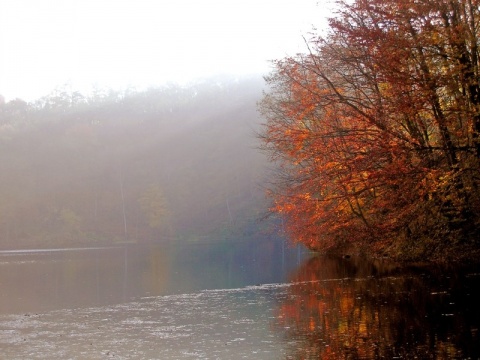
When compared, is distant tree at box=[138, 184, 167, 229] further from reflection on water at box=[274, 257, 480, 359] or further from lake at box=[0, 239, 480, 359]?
reflection on water at box=[274, 257, 480, 359]

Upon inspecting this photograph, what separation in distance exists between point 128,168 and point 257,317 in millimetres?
111735

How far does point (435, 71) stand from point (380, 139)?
9.62 feet

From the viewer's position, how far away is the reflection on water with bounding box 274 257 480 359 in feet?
34.7

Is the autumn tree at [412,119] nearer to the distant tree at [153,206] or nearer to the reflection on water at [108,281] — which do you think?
the reflection on water at [108,281]

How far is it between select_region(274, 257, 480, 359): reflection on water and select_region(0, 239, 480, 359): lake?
23 millimetres

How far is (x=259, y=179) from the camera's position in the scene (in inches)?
Result: 4552

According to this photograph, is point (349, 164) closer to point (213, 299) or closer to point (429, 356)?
point (213, 299)

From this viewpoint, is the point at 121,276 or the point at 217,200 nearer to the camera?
the point at 121,276

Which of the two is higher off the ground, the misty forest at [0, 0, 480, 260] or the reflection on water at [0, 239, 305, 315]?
the misty forest at [0, 0, 480, 260]

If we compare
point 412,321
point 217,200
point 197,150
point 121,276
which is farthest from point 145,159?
point 412,321

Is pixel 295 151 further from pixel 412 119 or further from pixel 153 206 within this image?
pixel 153 206

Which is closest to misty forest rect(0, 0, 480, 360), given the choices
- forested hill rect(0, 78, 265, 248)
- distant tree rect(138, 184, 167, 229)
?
forested hill rect(0, 78, 265, 248)

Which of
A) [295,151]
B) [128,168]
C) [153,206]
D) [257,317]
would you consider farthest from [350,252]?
[128,168]

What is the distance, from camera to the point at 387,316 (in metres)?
13.7
